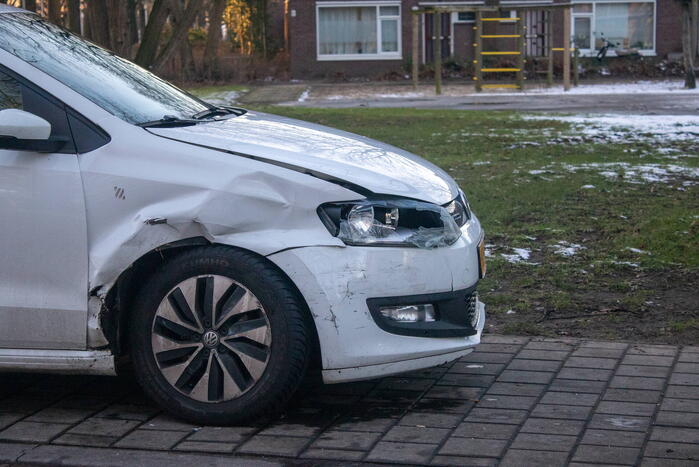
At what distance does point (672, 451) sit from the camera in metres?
4.08

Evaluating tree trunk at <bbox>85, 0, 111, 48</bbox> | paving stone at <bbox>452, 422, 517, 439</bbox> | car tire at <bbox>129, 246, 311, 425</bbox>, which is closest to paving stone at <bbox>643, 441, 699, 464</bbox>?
paving stone at <bbox>452, 422, 517, 439</bbox>

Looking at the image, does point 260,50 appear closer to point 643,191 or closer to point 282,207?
point 643,191

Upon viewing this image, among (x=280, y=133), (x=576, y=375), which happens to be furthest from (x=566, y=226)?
(x=280, y=133)

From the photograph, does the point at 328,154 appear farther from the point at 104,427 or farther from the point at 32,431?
the point at 32,431

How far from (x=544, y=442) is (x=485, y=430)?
0.27 metres

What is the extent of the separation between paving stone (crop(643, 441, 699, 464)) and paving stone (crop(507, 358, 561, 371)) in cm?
113

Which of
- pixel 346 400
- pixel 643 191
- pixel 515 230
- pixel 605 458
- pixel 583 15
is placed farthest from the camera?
pixel 583 15

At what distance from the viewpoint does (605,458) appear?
13.2 ft

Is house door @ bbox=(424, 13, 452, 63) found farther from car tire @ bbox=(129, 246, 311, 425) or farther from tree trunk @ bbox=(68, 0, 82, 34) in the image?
car tire @ bbox=(129, 246, 311, 425)

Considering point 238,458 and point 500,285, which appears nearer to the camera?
point 238,458

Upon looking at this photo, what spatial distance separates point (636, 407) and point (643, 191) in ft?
18.8

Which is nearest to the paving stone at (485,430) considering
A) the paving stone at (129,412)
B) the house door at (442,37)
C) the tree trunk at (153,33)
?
the paving stone at (129,412)

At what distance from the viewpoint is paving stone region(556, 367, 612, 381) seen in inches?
201

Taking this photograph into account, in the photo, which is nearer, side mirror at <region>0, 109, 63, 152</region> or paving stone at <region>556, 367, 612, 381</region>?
side mirror at <region>0, 109, 63, 152</region>
